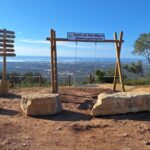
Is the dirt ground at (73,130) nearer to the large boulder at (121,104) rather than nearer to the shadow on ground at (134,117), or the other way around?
the shadow on ground at (134,117)

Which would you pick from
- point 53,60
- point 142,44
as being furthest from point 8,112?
point 142,44

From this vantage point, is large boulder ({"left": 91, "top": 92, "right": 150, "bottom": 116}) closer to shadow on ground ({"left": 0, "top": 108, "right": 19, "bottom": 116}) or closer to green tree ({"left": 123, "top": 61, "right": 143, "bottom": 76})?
shadow on ground ({"left": 0, "top": 108, "right": 19, "bottom": 116})

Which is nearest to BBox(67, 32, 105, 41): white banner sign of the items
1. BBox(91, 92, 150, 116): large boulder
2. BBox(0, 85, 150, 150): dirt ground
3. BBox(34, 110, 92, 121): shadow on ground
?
BBox(0, 85, 150, 150): dirt ground

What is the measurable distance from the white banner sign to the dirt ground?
2865 mm

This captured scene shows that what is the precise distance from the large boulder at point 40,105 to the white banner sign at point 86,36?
348cm

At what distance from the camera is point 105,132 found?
760 cm

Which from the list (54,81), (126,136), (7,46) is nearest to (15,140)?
(126,136)

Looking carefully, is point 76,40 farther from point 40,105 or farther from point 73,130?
point 73,130

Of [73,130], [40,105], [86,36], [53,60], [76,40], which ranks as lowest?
[73,130]

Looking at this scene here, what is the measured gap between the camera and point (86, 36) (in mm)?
12336

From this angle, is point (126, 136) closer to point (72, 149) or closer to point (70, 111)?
point (72, 149)

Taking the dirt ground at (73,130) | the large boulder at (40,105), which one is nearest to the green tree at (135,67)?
the dirt ground at (73,130)

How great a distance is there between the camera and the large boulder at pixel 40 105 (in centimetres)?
903

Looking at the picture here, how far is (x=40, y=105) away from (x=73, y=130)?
1675mm
